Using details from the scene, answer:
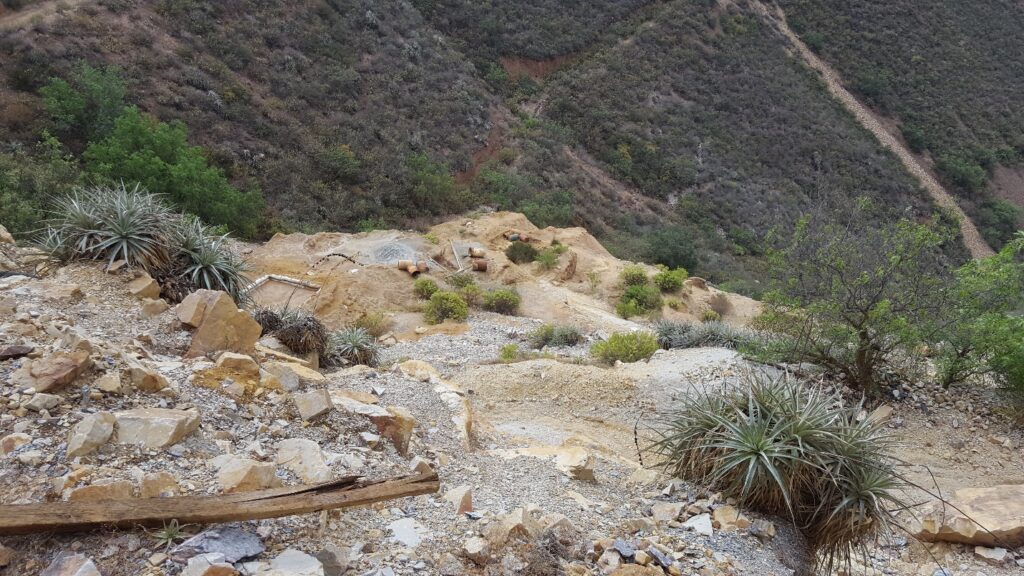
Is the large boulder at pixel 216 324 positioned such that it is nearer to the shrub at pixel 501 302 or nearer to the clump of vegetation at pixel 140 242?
the clump of vegetation at pixel 140 242

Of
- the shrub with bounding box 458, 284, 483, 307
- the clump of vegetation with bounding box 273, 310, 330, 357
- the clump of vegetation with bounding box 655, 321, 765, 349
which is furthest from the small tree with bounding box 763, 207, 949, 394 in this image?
the shrub with bounding box 458, 284, 483, 307

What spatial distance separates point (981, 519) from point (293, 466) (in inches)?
226

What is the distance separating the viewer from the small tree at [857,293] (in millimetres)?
7879

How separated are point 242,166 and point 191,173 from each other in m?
6.20

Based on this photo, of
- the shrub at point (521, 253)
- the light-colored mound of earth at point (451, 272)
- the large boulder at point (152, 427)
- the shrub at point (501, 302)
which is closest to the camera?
the large boulder at point (152, 427)

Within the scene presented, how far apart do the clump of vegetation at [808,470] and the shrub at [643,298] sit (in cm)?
1113

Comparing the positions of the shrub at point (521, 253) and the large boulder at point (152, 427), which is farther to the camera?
the shrub at point (521, 253)

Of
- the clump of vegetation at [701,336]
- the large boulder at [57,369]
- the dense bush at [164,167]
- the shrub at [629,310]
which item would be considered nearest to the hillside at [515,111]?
the dense bush at [164,167]

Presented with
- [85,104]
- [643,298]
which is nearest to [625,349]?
[643,298]

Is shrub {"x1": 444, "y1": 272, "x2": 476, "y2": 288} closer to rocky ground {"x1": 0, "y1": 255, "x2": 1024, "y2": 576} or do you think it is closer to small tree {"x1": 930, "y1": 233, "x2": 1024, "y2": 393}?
rocky ground {"x1": 0, "y1": 255, "x2": 1024, "y2": 576}

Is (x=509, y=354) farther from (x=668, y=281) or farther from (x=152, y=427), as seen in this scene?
(x=668, y=281)

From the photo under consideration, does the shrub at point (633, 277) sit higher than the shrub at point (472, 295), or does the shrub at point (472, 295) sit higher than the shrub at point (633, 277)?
the shrub at point (633, 277)

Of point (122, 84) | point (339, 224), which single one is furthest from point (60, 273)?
point (122, 84)

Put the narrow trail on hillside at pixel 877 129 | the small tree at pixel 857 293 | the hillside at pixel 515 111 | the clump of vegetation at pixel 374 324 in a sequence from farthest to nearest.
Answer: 1. the narrow trail on hillside at pixel 877 129
2. the hillside at pixel 515 111
3. the clump of vegetation at pixel 374 324
4. the small tree at pixel 857 293
